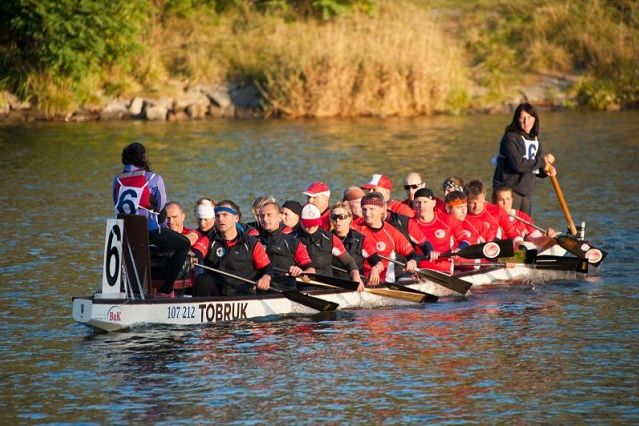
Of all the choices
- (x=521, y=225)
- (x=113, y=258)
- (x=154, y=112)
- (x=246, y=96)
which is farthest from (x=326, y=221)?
(x=246, y=96)

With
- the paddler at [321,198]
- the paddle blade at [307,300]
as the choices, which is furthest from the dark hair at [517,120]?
the paddle blade at [307,300]

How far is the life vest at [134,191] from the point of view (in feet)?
46.6

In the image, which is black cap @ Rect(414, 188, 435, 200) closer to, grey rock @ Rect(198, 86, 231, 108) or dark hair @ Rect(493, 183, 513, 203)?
dark hair @ Rect(493, 183, 513, 203)

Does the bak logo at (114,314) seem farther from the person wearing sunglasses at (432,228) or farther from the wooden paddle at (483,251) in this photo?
the wooden paddle at (483,251)

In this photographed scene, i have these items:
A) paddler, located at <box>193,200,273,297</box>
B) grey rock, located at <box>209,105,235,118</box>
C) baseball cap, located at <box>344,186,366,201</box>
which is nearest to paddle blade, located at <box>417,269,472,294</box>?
baseball cap, located at <box>344,186,366,201</box>

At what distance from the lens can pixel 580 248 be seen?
17.7 meters

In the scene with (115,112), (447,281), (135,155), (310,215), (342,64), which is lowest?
(447,281)

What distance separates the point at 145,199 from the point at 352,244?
8.84ft

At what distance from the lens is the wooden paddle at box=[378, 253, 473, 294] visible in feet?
52.1

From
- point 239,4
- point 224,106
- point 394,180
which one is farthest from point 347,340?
point 239,4

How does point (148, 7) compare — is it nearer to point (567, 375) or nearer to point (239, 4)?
point (239, 4)

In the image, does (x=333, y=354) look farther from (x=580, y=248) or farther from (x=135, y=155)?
(x=580, y=248)

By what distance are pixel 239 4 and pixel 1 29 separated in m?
7.77

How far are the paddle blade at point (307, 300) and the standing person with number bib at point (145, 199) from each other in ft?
4.12
